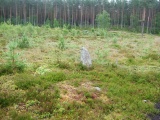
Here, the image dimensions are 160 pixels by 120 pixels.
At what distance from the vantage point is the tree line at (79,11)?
219ft

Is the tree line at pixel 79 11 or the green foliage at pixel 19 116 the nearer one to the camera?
the green foliage at pixel 19 116

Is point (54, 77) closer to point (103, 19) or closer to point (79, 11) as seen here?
point (103, 19)

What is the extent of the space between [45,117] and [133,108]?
3.38 m

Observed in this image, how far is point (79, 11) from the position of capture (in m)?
78.4

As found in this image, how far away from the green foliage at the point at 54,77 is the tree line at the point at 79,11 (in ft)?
183

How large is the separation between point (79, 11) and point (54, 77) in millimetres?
71230

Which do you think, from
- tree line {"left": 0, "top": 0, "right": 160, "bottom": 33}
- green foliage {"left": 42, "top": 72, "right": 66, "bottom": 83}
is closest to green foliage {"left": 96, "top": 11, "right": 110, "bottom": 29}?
tree line {"left": 0, "top": 0, "right": 160, "bottom": 33}

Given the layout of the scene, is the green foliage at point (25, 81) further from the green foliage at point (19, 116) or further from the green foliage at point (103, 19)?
the green foliage at point (103, 19)

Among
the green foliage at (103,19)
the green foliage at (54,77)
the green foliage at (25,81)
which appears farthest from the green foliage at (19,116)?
the green foliage at (103,19)

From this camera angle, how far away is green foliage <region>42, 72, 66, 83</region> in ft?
31.5

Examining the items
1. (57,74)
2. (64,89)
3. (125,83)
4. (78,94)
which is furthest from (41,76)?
(125,83)

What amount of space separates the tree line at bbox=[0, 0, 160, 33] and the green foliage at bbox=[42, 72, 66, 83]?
5582 cm

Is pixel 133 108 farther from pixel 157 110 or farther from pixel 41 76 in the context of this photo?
pixel 41 76

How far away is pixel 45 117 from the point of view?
666 centimetres
